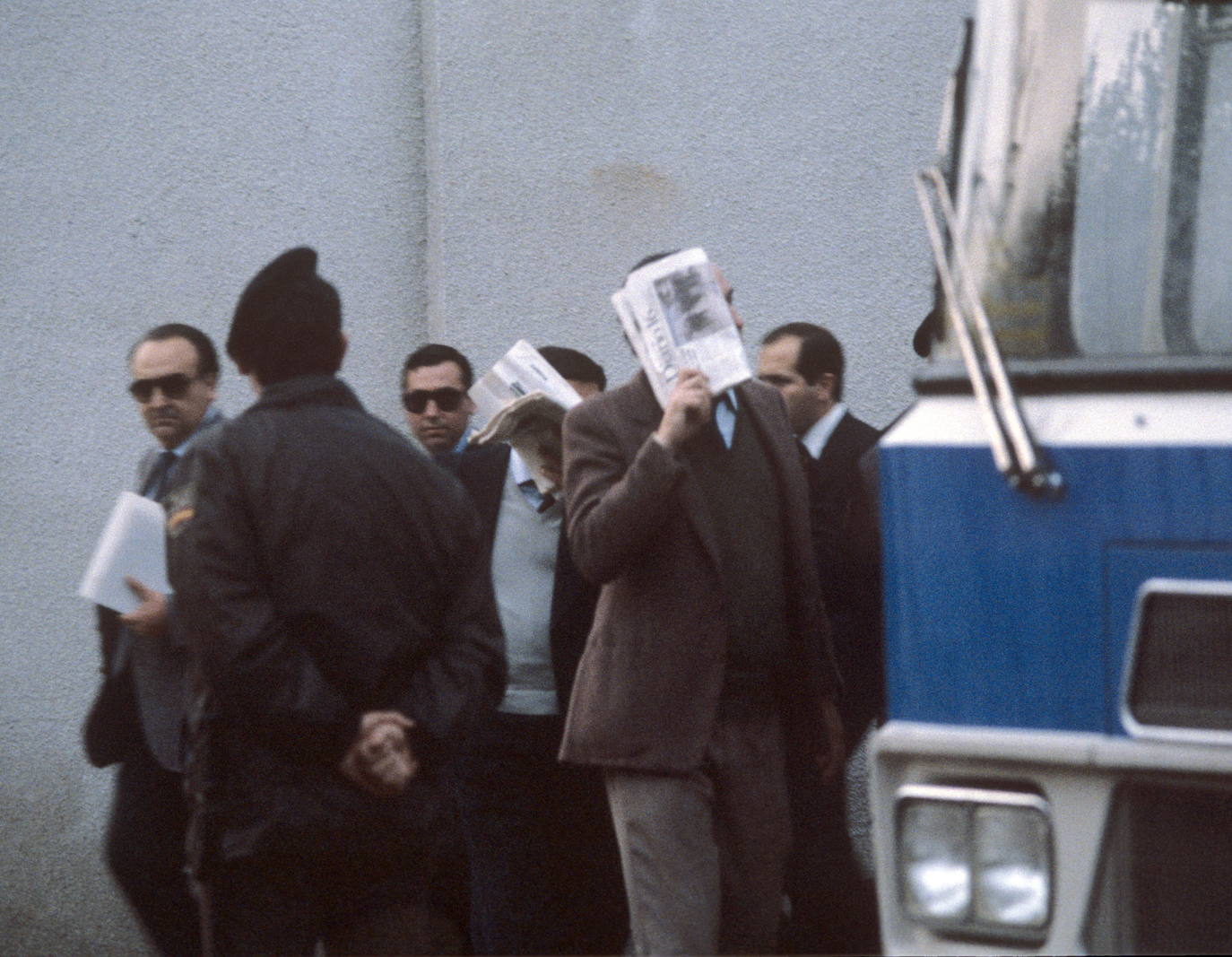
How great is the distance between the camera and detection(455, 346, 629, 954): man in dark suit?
16.2 ft

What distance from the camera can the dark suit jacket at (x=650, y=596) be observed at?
376cm

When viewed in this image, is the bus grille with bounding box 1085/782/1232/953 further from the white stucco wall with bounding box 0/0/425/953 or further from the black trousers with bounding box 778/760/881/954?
the white stucco wall with bounding box 0/0/425/953

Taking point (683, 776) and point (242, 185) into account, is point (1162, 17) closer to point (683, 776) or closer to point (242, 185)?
point (683, 776)

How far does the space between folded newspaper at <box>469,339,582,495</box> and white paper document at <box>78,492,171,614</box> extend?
0.99 meters

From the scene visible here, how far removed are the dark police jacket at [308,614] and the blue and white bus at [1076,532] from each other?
1010 millimetres

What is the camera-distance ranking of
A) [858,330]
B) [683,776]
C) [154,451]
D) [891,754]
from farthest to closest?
[858,330] → [154,451] → [683,776] → [891,754]

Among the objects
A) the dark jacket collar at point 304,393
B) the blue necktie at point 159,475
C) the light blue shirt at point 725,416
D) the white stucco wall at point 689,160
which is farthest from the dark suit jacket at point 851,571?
the dark jacket collar at point 304,393

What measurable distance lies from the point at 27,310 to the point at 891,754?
4.86 meters

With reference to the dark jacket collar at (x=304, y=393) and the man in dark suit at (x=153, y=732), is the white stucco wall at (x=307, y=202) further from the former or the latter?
the dark jacket collar at (x=304, y=393)

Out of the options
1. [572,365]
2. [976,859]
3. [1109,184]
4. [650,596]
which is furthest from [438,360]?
[976,859]

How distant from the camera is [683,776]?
12.5 feet

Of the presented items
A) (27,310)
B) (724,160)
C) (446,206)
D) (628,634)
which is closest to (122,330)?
(27,310)

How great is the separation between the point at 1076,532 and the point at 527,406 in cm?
238

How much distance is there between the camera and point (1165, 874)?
2441 millimetres
